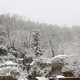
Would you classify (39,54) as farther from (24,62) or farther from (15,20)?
(15,20)

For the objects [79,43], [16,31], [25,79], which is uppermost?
[16,31]

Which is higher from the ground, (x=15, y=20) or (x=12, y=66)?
(x=15, y=20)

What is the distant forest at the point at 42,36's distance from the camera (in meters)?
27.0

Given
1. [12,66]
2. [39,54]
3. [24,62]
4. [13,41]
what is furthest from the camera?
[13,41]

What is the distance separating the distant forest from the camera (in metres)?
27.0

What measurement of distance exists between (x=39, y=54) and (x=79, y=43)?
1033cm

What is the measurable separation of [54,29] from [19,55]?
11.3m

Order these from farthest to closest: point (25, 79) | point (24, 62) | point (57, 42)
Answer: point (57, 42) → point (24, 62) → point (25, 79)

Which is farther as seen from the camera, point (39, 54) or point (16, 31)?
point (16, 31)

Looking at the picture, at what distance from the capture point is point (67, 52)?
29.2 metres

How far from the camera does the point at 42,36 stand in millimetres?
31172

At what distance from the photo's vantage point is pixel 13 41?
88.5 ft

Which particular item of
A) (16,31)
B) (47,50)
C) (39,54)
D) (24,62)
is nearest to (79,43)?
(47,50)

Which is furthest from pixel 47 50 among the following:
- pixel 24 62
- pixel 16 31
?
pixel 24 62
